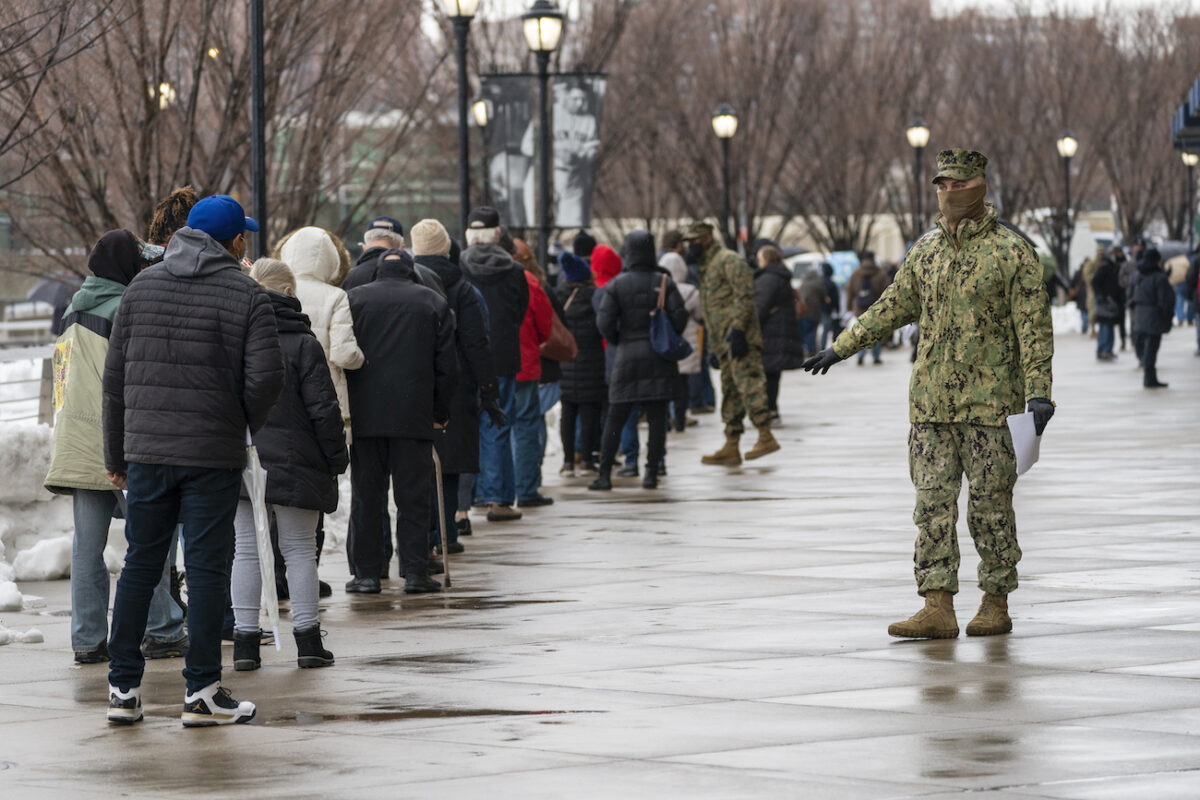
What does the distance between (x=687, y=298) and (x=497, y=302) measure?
6482mm

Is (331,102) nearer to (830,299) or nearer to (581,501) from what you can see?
(581,501)

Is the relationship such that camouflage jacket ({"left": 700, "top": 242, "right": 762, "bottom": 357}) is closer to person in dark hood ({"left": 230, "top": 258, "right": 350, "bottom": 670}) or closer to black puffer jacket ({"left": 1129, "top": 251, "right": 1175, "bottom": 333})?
person in dark hood ({"left": 230, "top": 258, "right": 350, "bottom": 670})

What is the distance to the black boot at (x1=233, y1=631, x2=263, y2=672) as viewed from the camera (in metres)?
8.70

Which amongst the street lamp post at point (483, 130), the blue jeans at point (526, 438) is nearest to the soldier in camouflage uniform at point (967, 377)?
the blue jeans at point (526, 438)

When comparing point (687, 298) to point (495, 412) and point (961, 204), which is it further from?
point (961, 204)

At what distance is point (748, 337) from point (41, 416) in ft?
21.0

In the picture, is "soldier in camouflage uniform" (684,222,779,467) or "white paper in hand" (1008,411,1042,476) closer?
"white paper in hand" (1008,411,1042,476)

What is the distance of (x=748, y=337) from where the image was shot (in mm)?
18609

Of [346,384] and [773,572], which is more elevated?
[346,384]

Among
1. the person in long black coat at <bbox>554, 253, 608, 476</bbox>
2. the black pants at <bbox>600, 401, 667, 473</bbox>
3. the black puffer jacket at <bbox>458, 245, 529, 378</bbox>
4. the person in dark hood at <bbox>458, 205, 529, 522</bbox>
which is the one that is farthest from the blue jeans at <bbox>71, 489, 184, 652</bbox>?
the person in long black coat at <bbox>554, 253, 608, 476</bbox>

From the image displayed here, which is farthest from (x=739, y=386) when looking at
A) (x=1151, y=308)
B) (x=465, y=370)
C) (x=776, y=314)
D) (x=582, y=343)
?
(x=1151, y=308)

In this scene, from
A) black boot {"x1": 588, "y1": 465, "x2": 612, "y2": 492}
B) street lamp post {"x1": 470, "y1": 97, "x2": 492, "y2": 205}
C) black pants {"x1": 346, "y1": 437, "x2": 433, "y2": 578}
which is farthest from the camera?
street lamp post {"x1": 470, "y1": 97, "x2": 492, "y2": 205}

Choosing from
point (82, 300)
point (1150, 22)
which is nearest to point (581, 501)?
point (82, 300)

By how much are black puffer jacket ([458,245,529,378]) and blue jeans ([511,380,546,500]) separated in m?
0.73
